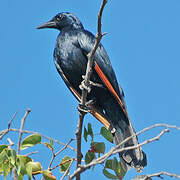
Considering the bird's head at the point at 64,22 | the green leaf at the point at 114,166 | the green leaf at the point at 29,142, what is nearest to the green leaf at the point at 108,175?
the green leaf at the point at 114,166

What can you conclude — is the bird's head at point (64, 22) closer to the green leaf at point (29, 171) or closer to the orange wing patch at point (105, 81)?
the orange wing patch at point (105, 81)

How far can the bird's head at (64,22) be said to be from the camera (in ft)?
19.0

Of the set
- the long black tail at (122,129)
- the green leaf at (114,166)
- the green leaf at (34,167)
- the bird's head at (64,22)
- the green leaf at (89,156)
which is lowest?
the green leaf at (34,167)

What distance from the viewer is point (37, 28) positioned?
19.6ft

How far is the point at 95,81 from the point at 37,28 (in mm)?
1451

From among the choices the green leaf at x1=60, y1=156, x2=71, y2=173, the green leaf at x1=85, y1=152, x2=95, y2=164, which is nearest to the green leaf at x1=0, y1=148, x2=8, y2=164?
the green leaf at x1=60, y1=156, x2=71, y2=173

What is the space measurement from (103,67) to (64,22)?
1171 millimetres

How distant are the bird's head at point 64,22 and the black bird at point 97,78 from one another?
0.47 meters

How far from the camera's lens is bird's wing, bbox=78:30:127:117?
497cm

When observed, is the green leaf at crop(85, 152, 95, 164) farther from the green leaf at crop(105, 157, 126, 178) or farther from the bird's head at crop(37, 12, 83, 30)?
the bird's head at crop(37, 12, 83, 30)

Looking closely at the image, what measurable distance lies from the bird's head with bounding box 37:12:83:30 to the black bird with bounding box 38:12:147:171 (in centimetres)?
47

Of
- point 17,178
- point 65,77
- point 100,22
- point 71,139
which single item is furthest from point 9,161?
point 65,77

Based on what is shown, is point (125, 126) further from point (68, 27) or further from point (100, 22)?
point (100, 22)

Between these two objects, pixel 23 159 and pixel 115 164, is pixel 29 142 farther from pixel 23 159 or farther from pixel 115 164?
pixel 115 164
